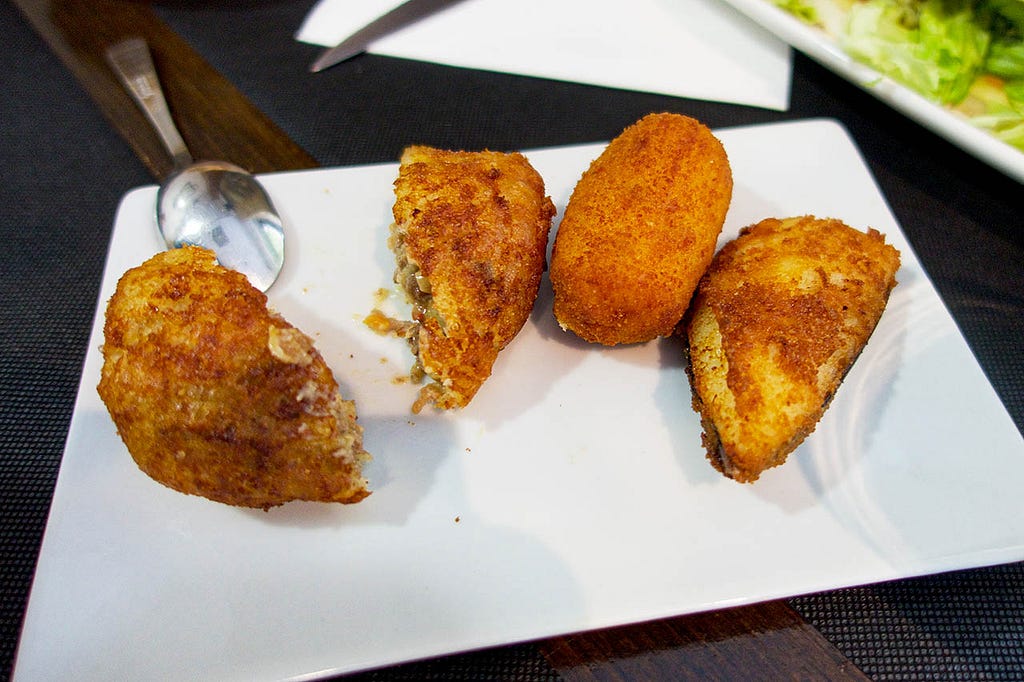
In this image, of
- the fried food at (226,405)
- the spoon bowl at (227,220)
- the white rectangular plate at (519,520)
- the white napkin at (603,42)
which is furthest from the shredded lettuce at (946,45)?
the fried food at (226,405)

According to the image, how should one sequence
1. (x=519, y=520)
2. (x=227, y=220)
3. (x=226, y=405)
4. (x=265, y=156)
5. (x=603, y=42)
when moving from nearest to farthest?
(x=226, y=405) → (x=519, y=520) → (x=227, y=220) → (x=265, y=156) → (x=603, y=42)

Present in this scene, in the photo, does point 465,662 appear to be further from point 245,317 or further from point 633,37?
point 633,37

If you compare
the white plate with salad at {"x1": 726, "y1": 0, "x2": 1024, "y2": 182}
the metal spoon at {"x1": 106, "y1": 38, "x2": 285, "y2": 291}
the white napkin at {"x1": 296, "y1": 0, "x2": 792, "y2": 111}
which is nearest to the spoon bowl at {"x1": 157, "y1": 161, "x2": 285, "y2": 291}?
the metal spoon at {"x1": 106, "y1": 38, "x2": 285, "y2": 291}

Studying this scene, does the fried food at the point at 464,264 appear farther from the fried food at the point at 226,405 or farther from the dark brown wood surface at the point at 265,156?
the dark brown wood surface at the point at 265,156

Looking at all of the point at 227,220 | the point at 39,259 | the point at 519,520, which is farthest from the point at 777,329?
the point at 39,259

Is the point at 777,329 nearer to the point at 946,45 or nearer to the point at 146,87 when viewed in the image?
the point at 946,45

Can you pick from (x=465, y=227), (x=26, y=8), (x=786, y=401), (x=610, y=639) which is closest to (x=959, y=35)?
(x=786, y=401)
